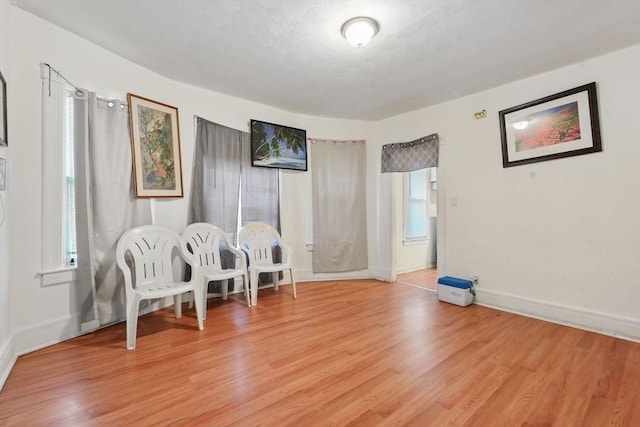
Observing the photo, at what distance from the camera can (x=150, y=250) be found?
2.59 m

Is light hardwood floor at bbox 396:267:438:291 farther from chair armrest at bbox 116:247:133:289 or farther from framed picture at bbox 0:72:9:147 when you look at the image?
framed picture at bbox 0:72:9:147

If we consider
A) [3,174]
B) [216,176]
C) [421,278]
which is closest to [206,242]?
[216,176]

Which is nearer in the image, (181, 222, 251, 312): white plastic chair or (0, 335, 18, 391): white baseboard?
(0, 335, 18, 391): white baseboard

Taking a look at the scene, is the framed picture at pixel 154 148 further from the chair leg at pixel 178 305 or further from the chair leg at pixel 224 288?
the chair leg at pixel 224 288

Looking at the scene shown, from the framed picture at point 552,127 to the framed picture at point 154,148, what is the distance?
3.53 metres

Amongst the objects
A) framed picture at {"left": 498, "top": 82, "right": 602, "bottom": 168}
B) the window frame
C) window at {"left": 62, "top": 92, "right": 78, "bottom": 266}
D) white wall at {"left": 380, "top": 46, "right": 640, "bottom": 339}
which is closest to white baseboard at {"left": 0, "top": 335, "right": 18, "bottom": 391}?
window at {"left": 62, "top": 92, "right": 78, "bottom": 266}

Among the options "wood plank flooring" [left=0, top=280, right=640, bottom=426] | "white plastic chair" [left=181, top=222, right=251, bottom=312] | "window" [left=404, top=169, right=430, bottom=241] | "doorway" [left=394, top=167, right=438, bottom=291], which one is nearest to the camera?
"wood plank flooring" [left=0, top=280, right=640, bottom=426]

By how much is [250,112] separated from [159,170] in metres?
1.40

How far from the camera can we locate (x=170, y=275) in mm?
2682

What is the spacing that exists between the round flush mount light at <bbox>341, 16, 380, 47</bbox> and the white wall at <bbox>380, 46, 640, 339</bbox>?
6.09 feet

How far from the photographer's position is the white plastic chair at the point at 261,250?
10.3 feet

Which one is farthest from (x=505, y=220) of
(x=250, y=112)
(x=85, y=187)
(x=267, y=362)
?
(x=85, y=187)

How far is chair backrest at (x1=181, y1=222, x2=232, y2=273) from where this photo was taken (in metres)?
2.96

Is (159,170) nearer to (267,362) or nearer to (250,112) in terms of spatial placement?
(250,112)
